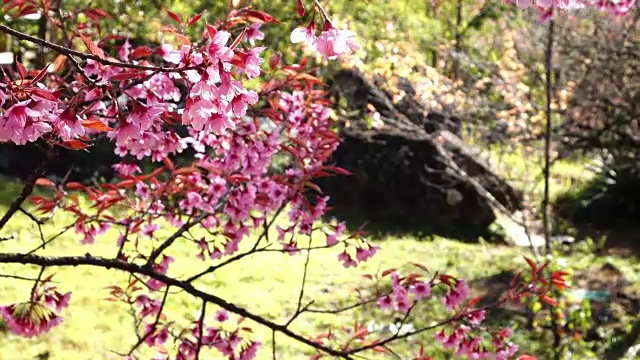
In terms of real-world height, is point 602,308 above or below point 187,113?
above

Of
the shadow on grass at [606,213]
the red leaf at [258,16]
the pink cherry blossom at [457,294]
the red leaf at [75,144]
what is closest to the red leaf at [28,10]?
the red leaf at [258,16]

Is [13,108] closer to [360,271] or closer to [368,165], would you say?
[360,271]

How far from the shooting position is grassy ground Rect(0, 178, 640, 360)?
13.0ft

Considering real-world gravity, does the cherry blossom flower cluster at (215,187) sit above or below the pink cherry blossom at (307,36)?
above

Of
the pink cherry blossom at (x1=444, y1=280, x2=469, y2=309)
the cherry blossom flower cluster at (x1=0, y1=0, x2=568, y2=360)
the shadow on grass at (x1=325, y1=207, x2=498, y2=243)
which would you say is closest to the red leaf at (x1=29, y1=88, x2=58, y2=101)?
the cherry blossom flower cluster at (x1=0, y1=0, x2=568, y2=360)

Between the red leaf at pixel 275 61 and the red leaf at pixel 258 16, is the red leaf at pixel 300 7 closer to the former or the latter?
the red leaf at pixel 258 16

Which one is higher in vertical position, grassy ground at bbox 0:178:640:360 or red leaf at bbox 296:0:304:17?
grassy ground at bbox 0:178:640:360

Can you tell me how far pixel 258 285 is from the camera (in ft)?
17.7

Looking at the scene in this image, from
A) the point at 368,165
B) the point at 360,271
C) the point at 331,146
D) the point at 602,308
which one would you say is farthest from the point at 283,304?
the point at 368,165

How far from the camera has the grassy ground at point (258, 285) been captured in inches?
155

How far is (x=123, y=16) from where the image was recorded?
28.6ft

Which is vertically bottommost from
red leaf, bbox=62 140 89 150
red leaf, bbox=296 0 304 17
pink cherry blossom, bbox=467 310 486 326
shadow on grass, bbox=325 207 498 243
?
red leaf, bbox=62 140 89 150

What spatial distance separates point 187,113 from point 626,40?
229 inches

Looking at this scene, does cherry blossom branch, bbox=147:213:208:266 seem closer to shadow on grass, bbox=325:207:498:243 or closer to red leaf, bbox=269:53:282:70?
red leaf, bbox=269:53:282:70
